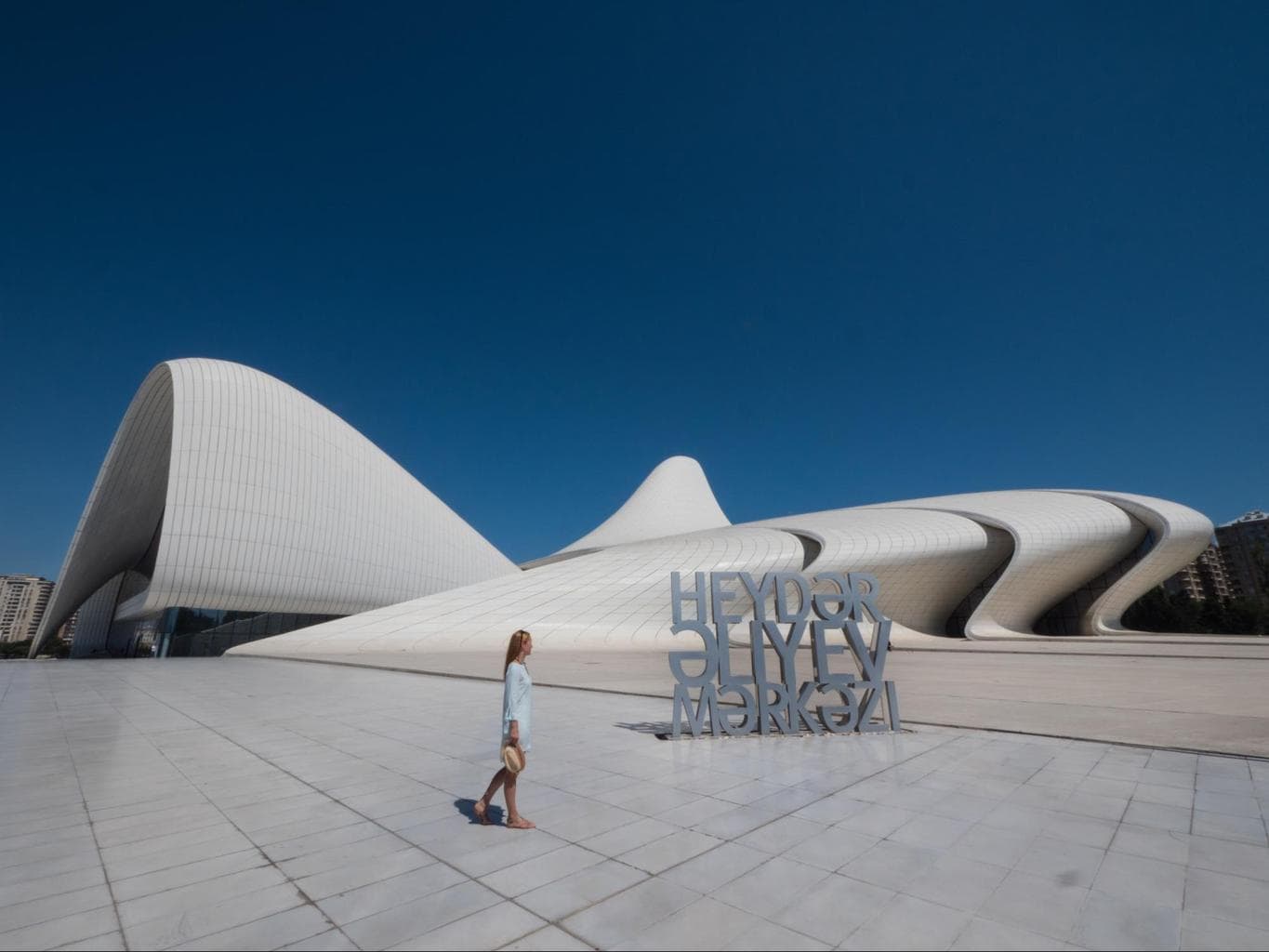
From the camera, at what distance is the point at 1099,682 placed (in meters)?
11.6

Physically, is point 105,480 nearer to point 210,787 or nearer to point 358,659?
point 358,659

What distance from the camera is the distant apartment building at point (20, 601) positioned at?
381 feet

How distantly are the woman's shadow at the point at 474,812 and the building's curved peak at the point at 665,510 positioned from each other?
40283 mm

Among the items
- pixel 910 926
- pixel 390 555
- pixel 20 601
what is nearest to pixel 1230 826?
pixel 910 926

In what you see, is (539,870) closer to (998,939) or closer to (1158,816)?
(998,939)

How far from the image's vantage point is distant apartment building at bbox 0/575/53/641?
116250 millimetres

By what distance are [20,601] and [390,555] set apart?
145891 millimetres

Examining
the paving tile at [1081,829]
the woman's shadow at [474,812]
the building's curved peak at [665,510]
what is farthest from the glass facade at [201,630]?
the paving tile at [1081,829]

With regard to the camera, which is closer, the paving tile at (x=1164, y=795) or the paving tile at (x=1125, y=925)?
the paving tile at (x=1125, y=925)

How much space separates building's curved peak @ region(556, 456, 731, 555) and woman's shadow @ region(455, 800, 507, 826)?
40283 millimetres

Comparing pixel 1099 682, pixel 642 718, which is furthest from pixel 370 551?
pixel 1099 682

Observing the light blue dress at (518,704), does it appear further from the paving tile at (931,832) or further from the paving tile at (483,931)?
the paving tile at (931,832)

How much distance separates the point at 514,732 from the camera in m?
4.03

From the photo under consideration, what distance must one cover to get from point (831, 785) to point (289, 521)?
2702 centimetres
